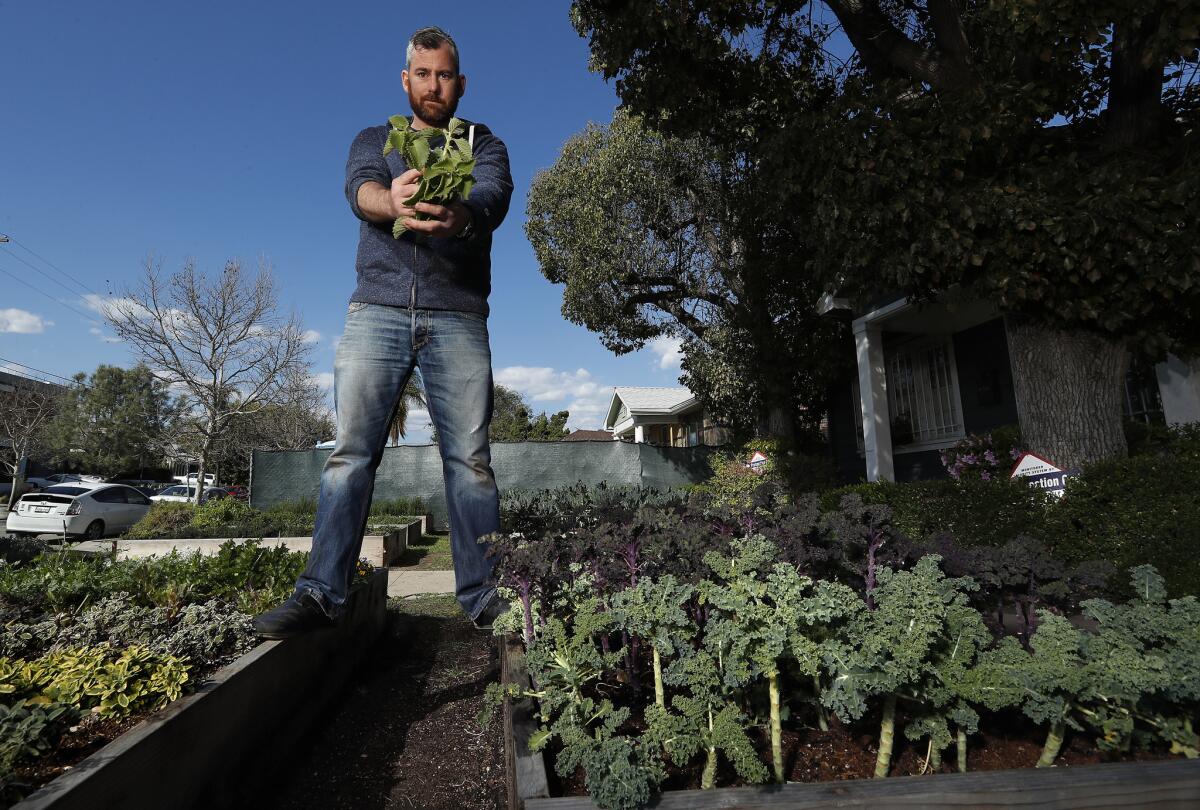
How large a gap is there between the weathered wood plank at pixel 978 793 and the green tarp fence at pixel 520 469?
13.4 m

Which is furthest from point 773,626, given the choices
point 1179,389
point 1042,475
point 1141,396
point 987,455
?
point 1141,396

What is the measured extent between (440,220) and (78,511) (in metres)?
17.8

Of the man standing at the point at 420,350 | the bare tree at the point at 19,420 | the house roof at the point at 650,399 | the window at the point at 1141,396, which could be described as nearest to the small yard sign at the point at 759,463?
the window at the point at 1141,396

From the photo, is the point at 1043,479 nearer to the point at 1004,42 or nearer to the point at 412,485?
the point at 1004,42

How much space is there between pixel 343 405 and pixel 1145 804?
7.46 ft

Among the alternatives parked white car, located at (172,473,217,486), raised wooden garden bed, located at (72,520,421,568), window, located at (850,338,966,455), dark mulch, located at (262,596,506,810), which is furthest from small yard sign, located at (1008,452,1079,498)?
parked white car, located at (172,473,217,486)

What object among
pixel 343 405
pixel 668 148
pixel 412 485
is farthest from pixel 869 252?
pixel 412 485

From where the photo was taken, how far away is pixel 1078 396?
4770mm

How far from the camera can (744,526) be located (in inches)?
75.1

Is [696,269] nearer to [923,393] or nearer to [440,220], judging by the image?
[923,393]

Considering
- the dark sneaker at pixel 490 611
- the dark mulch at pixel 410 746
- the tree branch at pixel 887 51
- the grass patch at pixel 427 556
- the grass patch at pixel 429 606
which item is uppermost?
the tree branch at pixel 887 51

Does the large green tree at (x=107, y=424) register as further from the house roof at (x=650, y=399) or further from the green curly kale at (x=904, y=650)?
the green curly kale at (x=904, y=650)

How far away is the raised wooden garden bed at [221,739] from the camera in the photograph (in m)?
1.10

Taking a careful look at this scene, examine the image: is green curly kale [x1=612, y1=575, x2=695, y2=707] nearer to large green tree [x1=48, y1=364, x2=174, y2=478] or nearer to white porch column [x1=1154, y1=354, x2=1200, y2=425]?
white porch column [x1=1154, y1=354, x2=1200, y2=425]
